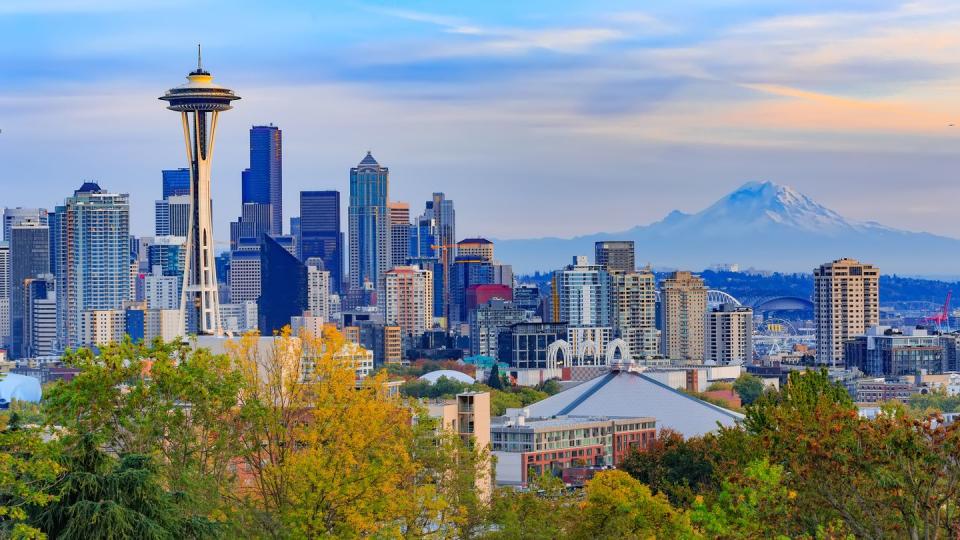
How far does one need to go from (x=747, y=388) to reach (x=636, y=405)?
141ft

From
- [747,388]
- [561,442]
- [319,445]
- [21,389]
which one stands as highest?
[319,445]

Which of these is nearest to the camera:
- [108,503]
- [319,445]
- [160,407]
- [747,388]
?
[108,503]

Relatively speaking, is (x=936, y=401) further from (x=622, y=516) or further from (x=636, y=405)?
(x=622, y=516)

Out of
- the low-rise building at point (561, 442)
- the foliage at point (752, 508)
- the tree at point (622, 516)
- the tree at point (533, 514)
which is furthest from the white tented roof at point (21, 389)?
the foliage at point (752, 508)

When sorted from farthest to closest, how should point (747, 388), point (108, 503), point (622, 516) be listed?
point (747, 388) < point (622, 516) < point (108, 503)

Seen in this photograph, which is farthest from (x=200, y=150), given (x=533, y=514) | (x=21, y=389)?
(x=533, y=514)

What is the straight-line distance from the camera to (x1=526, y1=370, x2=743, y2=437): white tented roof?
98.4 meters

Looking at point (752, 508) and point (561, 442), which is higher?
point (752, 508)

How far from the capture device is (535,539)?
33.4 m

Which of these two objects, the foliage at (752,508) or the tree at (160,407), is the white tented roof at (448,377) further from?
the foliage at (752,508)

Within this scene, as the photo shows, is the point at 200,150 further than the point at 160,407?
Yes

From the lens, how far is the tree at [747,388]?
141 meters

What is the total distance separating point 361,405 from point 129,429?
4.15 meters

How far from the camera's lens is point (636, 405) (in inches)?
4031
